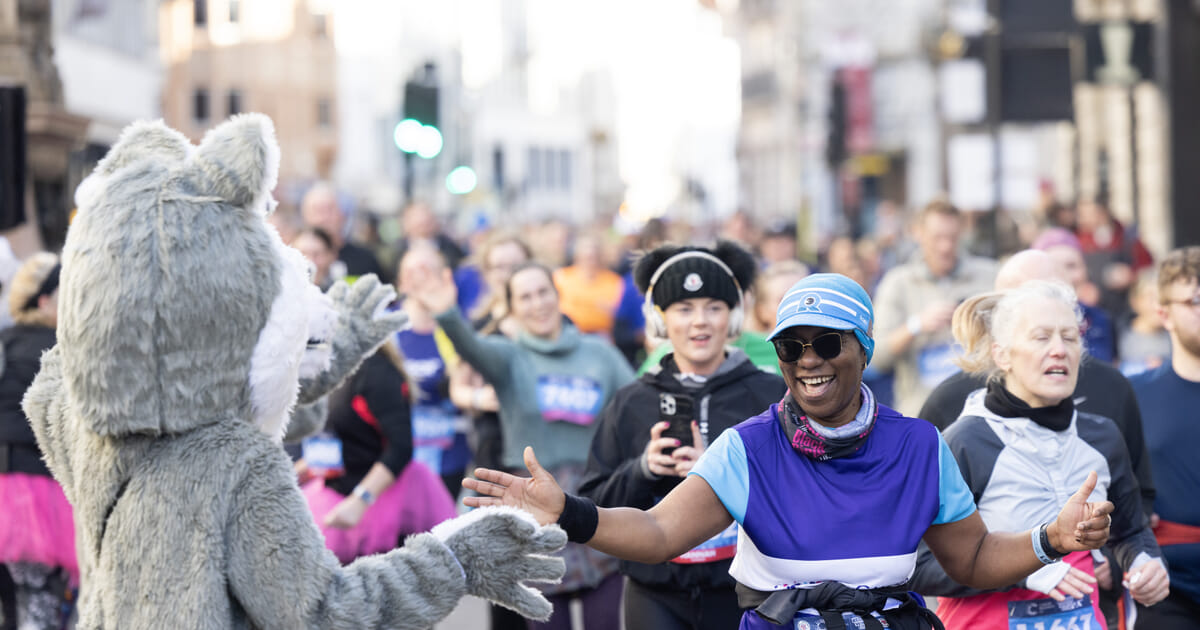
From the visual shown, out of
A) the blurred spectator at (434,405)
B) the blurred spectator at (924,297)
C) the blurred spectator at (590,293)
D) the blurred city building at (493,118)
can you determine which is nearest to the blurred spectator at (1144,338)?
the blurred spectator at (924,297)

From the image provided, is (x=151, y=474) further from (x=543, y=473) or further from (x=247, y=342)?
(x=543, y=473)

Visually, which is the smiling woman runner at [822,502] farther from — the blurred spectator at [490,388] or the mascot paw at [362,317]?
the blurred spectator at [490,388]

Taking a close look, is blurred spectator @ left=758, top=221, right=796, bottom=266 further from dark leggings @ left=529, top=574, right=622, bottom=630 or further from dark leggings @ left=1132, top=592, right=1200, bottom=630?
dark leggings @ left=1132, top=592, right=1200, bottom=630

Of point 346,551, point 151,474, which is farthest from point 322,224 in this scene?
point 151,474

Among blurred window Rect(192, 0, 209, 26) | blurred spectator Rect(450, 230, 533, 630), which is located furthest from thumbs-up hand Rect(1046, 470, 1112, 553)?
blurred window Rect(192, 0, 209, 26)

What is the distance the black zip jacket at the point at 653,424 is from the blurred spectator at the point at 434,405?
3146 millimetres

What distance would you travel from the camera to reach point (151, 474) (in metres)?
3.53

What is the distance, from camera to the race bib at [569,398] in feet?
22.2

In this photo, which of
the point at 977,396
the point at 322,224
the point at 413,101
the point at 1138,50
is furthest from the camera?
the point at 413,101

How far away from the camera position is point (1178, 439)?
541 centimetres

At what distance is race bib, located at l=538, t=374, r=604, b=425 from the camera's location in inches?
267

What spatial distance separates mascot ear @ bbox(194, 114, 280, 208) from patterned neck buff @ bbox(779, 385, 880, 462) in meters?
1.43

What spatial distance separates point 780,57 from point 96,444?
81.1 metres

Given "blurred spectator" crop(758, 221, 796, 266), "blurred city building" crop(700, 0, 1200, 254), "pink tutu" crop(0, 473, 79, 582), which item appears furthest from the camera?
"blurred city building" crop(700, 0, 1200, 254)
